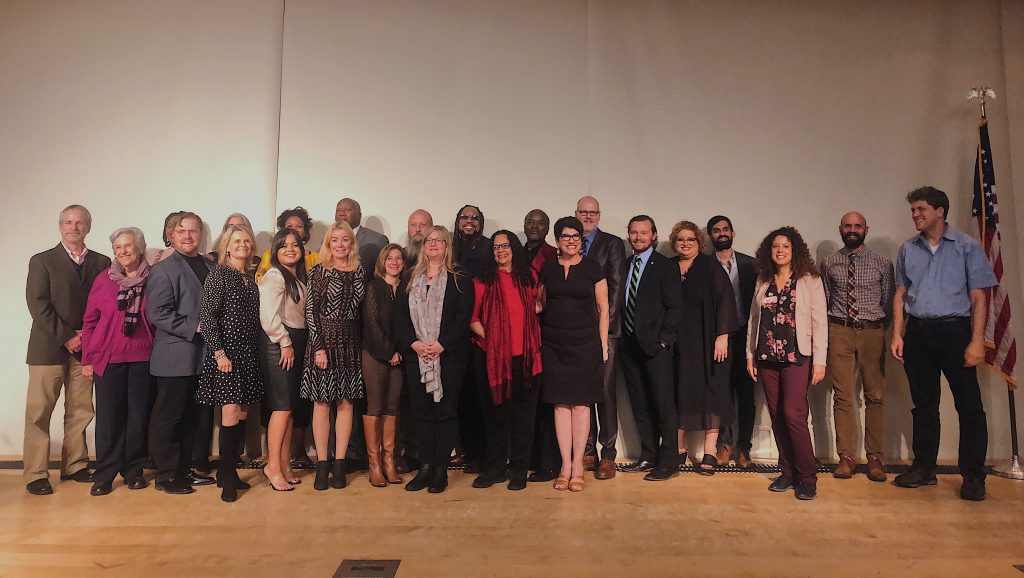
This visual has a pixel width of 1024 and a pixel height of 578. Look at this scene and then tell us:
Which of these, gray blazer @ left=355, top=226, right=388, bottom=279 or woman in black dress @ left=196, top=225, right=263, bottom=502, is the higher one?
gray blazer @ left=355, top=226, right=388, bottom=279

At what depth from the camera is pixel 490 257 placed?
398 cm

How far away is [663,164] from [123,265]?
4.01 meters

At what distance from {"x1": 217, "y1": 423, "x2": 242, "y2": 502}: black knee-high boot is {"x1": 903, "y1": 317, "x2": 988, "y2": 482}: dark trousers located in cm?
427

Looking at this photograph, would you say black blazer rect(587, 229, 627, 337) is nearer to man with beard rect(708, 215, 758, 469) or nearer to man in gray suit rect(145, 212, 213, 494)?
man with beard rect(708, 215, 758, 469)

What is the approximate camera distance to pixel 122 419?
3.96 metres

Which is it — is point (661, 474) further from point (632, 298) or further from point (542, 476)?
point (632, 298)

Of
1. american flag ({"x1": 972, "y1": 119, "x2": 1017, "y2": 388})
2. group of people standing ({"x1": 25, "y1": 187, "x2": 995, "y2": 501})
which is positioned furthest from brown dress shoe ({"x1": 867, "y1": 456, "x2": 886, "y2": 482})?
american flag ({"x1": 972, "y1": 119, "x2": 1017, "y2": 388})

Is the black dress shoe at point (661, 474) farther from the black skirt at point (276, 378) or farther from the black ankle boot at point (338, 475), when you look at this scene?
the black skirt at point (276, 378)

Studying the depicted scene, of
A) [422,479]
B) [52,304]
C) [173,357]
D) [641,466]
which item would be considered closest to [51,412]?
[52,304]

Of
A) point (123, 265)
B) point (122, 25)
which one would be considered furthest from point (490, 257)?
point (122, 25)

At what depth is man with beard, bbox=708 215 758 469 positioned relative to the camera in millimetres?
4539

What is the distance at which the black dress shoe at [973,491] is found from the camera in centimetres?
372

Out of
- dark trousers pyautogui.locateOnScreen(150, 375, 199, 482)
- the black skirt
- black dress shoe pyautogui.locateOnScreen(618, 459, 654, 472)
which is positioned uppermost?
the black skirt

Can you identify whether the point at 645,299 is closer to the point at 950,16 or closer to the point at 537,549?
the point at 537,549
